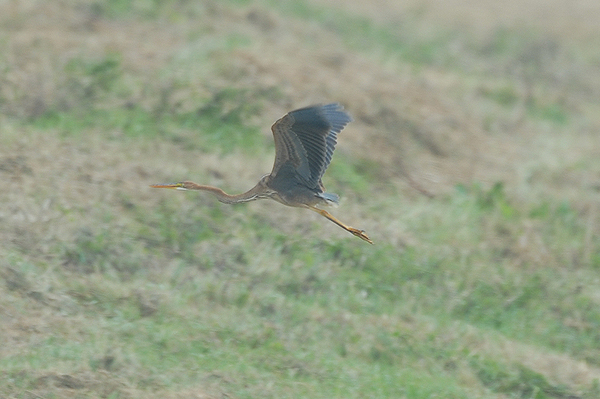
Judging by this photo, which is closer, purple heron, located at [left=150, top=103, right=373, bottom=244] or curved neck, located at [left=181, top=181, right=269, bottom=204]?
purple heron, located at [left=150, top=103, right=373, bottom=244]

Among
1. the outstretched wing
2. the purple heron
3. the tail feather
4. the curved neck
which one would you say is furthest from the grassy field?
the outstretched wing

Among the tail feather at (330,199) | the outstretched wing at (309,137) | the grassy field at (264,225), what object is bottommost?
the grassy field at (264,225)

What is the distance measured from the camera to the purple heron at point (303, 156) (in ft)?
21.6

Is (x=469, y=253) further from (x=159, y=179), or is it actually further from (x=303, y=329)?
(x=159, y=179)

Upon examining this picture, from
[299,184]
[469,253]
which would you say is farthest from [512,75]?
[299,184]

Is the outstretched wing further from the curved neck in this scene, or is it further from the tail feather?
the curved neck

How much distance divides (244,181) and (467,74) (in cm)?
622

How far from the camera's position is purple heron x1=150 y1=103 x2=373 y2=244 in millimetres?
6598

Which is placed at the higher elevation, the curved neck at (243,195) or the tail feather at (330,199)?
the tail feather at (330,199)

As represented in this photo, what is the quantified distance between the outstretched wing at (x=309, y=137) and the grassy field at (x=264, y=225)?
62.6 inches

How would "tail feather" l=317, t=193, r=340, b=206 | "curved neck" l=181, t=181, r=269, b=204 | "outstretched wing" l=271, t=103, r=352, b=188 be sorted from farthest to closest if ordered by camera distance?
1. "curved neck" l=181, t=181, r=269, b=204
2. "tail feather" l=317, t=193, r=340, b=206
3. "outstretched wing" l=271, t=103, r=352, b=188

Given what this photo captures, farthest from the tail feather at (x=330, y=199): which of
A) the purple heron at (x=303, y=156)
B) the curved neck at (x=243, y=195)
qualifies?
the curved neck at (x=243, y=195)

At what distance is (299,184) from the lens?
23.6 ft

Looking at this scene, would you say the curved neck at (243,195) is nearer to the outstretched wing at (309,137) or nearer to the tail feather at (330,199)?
the outstretched wing at (309,137)
